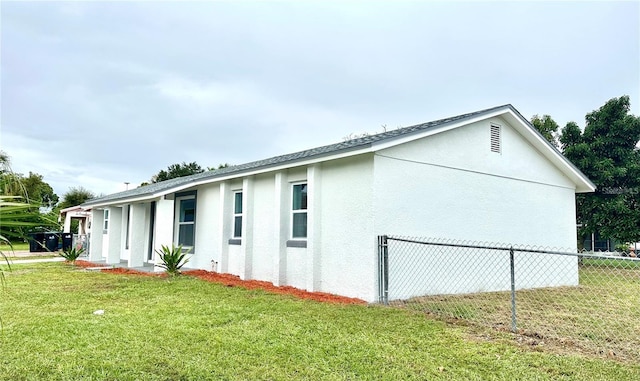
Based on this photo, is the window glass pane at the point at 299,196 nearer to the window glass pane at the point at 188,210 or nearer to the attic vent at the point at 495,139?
the attic vent at the point at 495,139

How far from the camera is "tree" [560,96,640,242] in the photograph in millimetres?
17906

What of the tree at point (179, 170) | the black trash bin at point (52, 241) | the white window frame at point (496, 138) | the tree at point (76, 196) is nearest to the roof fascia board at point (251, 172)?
the white window frame at point (496, 138)

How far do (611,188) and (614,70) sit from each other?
6.22 meters

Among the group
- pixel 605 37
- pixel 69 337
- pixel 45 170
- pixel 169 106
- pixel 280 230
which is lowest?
pixel 69 337

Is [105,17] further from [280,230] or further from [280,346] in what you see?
[280,346]

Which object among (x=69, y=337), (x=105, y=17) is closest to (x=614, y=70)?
(x=105, y=17)

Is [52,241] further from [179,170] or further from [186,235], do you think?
[179,170]

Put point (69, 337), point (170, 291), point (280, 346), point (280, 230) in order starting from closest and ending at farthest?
1. point (280, 346)
2. point (69, 337)
3. point (170, 291)
4. point (280, 230)

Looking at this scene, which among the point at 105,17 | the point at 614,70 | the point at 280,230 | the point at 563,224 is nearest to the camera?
the point at 280,230

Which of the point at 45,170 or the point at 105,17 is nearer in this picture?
the point at 45,170

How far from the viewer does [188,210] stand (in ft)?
48.4

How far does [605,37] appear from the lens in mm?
12891

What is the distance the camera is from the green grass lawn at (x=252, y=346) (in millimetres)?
4227

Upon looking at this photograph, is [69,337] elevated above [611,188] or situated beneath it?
situated beneath
